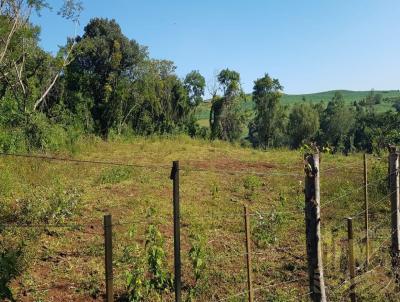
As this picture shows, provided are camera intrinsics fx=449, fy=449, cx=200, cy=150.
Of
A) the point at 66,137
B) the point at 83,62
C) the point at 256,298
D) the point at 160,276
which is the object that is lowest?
the point at 256,298

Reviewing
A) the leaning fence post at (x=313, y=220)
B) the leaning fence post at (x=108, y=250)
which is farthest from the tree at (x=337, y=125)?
the leaning fence post at (x=108, y=250)

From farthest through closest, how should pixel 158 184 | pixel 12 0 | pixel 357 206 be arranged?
pixel 12 0, pixel 158 184, pixel 357 206

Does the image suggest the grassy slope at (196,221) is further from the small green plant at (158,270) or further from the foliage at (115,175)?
the small green plant at (158,270)

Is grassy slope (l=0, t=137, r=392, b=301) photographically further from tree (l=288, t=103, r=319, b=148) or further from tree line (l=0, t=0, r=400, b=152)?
tree (l=288, t=103, r=319, b=148)

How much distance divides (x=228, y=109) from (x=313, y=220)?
1269 inches

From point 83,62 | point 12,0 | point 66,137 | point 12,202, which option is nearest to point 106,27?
point 83,62

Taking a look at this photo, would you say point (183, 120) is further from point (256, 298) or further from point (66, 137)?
point (256, 298)

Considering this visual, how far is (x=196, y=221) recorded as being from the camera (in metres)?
7.06

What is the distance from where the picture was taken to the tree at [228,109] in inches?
1353

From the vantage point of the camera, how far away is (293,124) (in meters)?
46.7

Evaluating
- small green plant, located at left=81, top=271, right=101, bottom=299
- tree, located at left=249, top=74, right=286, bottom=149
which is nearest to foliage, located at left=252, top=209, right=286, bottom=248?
small green plant, located at left=81, top=271, right=101, bottom=299

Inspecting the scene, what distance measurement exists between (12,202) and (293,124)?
41.6 meters

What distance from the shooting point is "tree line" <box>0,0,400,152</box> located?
A: 46.9ft

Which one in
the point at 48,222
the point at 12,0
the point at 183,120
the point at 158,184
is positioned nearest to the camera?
the point at 48,222
